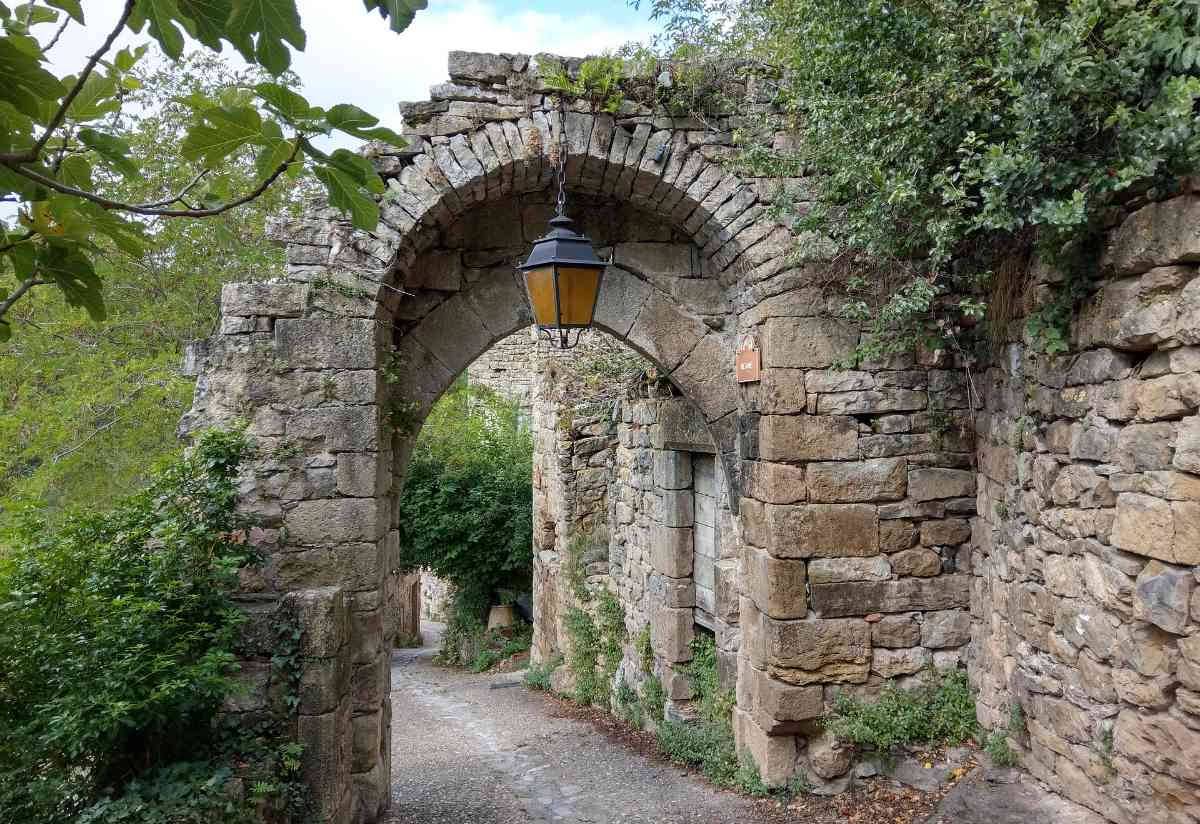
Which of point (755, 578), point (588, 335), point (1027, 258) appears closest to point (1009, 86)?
point (1027, 258)

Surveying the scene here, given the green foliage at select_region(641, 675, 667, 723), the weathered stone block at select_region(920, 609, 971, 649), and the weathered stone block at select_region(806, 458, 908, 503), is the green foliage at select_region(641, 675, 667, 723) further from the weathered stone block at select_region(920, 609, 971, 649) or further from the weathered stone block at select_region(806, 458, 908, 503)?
the weathered stone block at select_region(806, 458, 908, 503)

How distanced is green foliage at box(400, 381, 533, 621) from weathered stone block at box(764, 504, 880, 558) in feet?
27.2

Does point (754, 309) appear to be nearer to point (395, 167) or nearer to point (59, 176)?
point (395, 167)

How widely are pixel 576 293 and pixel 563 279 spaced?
10cm

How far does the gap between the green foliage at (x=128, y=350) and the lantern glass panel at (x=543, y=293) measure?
389 cm

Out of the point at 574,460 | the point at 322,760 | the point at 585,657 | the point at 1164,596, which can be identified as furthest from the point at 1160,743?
the point at 574,460

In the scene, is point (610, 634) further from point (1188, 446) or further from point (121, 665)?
point (1188, 446)

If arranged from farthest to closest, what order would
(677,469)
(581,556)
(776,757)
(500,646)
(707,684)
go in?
1. (500,646)
2. (581,556)
3. (677,469)
4. (707,684)
5. (776,757)

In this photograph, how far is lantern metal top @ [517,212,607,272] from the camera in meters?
3.88

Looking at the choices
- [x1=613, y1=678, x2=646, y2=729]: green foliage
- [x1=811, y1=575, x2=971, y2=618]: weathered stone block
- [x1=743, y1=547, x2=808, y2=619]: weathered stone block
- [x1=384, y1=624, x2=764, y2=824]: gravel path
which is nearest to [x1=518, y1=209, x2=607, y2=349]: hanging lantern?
[x1=743, y1=547, x2=808, y2=619]: weathered stone block

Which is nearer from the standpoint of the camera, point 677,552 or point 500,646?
point 677,552

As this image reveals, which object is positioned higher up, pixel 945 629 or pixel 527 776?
pixel 945 629

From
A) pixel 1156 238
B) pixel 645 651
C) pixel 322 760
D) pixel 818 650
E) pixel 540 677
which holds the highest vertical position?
pixel 1156 238

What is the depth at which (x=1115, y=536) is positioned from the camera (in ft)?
9.29
